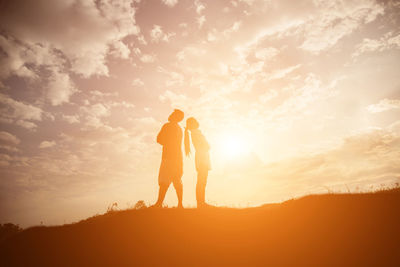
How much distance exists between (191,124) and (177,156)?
5.76ft

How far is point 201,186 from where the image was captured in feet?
34.8

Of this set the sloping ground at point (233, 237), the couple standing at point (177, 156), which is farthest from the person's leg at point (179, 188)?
the sloping ground at point (233, 237)

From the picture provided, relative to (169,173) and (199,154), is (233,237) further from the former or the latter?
(199,154)

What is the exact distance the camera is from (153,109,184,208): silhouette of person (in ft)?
31.2

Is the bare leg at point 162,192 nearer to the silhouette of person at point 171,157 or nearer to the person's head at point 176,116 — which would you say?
the silhouette of person at point 171,157

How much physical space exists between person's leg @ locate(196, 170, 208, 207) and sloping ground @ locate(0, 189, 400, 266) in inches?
61.8

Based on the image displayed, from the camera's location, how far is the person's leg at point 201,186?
1044 centimetres

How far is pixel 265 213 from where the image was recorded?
8.26 m

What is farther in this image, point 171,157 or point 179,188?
point 171,157

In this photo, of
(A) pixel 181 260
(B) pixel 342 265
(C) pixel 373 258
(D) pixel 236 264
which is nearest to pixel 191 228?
(A) pixel 181 260

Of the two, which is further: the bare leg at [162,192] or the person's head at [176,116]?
the person's head at [176,116]

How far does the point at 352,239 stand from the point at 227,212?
391cm

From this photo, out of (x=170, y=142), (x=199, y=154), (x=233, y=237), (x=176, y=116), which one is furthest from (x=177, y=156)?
(x=233, y=237)

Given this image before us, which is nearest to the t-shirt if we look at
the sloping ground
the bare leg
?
the bare leg
